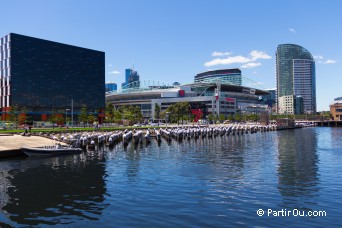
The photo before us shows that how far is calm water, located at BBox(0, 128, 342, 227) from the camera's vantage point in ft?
77.3

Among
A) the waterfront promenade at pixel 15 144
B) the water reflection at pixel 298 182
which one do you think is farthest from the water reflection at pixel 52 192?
the water reflection at pixel 298 182

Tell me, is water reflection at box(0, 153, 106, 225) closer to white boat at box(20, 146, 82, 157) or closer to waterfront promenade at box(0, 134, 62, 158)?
waterfront promenade at box(0, 134, 62, 158)

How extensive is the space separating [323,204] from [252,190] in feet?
22.3

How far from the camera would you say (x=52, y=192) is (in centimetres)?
3197

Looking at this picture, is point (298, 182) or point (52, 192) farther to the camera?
point (298, 182)

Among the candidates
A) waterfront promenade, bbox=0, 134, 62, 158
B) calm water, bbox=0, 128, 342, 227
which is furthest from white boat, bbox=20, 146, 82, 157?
calm water, bbox=0, 128, 342, 227

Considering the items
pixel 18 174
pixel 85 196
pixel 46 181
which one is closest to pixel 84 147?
pixel 18 174

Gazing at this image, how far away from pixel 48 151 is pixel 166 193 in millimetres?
35662

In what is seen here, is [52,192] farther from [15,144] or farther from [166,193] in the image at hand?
[15,144]

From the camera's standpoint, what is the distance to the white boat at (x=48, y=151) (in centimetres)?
5694

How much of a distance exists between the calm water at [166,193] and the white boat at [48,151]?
23.1 ft

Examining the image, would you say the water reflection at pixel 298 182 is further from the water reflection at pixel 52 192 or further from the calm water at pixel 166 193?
the water reflection at pixel 52 192

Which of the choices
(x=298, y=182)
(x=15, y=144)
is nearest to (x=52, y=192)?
(x=298, y=182)

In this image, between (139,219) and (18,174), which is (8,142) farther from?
(139,219)
